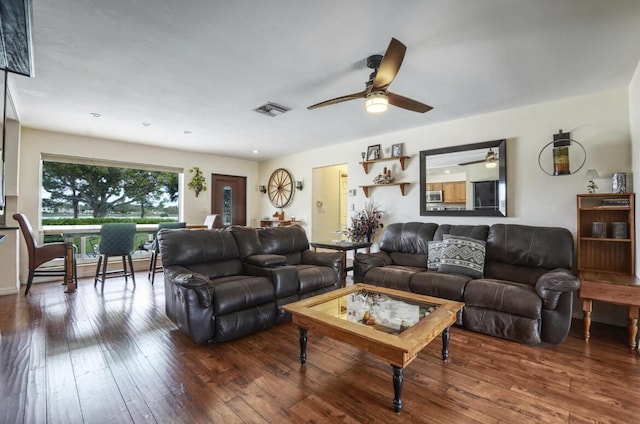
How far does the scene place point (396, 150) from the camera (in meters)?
4.81

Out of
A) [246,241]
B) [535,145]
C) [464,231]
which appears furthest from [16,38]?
[535,145]

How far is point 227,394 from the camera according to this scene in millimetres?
1895

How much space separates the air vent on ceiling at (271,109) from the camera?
3.66 m

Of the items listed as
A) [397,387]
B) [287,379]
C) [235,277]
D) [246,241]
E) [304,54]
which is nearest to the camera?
[397,387]

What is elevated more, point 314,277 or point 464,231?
point 464,231

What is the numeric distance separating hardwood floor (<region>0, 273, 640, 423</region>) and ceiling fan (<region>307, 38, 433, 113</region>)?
205 cm

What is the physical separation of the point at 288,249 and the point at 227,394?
2166 millimetres

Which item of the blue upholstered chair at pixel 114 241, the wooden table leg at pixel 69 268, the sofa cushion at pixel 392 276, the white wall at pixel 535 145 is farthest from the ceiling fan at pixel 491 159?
the wooden table leg at pixel 69 268

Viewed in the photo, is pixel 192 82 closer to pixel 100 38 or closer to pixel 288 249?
pixel 100 38

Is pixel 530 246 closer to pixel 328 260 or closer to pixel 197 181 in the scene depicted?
pixel 328 260

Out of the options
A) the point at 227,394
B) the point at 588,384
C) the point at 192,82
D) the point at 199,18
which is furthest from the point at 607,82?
the point at 227,394

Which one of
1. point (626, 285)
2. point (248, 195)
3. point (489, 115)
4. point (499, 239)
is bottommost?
point (626, 285)

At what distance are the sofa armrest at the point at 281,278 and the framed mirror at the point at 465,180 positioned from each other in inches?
94.2

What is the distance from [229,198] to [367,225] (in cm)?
377
